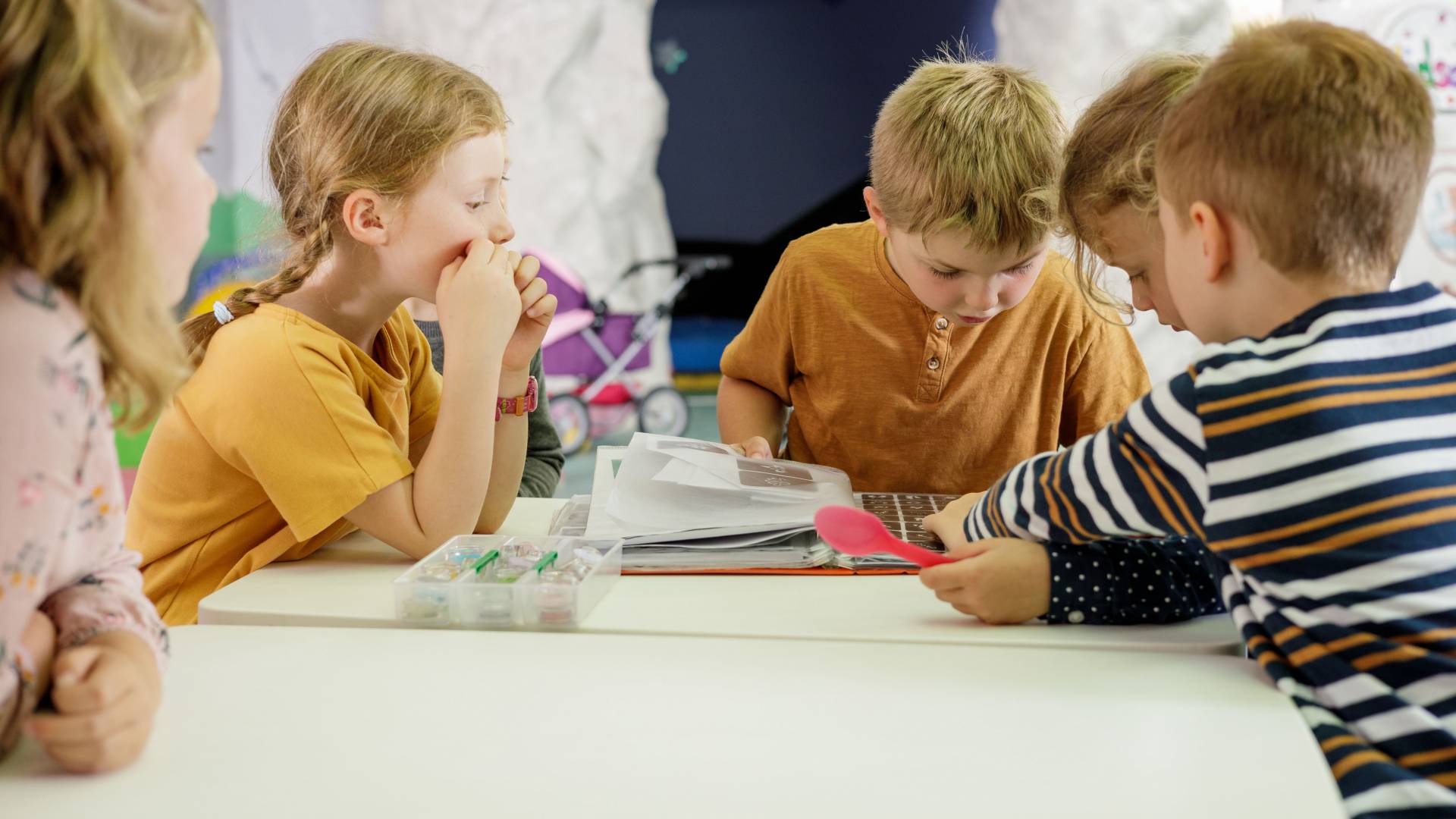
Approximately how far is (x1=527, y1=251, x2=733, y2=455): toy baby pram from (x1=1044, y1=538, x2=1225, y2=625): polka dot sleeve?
2.73 m

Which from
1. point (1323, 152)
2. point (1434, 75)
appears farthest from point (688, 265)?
point (1323, 152)

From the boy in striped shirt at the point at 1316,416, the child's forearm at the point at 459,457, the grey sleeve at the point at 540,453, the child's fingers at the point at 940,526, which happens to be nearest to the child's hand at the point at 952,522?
the child's fingers at the point at 940,526

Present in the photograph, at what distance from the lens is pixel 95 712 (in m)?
0.47

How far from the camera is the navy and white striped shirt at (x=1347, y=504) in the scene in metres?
0.55

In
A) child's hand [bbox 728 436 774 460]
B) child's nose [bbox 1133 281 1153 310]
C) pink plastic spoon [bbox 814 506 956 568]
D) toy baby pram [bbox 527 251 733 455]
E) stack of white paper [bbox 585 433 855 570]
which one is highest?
child's nose [bbox 1133 281 1153 310]

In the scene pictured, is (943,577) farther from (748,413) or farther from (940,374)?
(748,413)

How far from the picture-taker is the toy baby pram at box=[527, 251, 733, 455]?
3.43 meters

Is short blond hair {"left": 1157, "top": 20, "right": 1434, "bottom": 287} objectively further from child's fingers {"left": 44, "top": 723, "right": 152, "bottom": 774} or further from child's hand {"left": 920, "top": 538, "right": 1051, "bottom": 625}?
child's fingers {"left": 44, "top": 723, "right": 152, "bottom": 774}

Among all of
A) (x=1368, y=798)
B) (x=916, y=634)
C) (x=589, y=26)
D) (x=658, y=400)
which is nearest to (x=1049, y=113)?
(x=916, y=634)

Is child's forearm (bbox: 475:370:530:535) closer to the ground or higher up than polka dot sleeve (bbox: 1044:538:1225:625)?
closer to the ground

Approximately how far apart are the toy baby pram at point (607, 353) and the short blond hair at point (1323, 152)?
2.80 m

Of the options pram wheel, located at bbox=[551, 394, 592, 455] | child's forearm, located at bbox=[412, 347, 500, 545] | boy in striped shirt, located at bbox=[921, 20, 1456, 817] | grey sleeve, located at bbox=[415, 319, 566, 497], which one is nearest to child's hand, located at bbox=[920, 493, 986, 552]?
boy in striped shirt, located at bbox=[921, 20, 1456, 817]

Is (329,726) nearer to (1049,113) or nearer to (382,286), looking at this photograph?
(382,286)

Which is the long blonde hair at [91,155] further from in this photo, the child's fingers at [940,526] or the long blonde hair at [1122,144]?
the long blonde hair at [1122,144]
